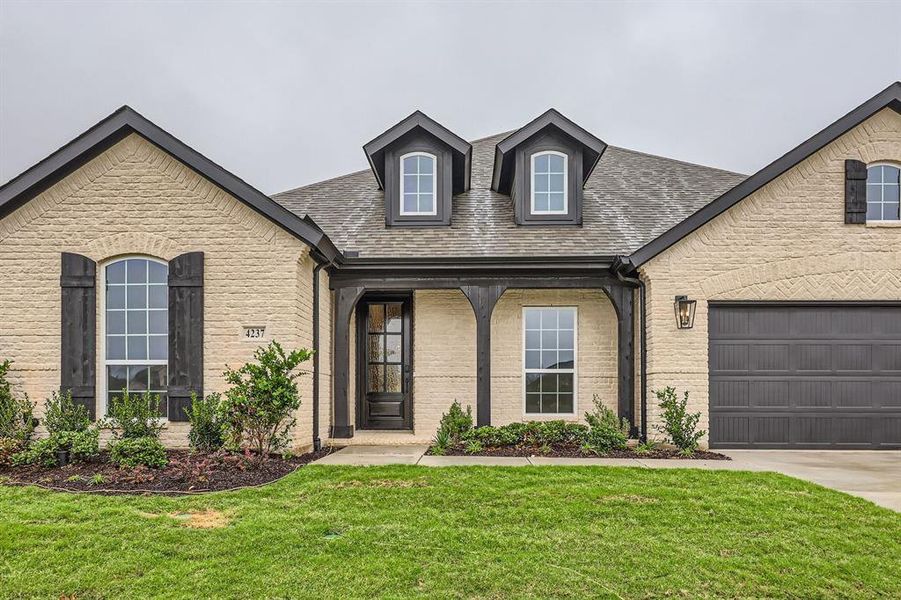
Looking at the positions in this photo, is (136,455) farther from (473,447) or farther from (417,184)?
(417,184)

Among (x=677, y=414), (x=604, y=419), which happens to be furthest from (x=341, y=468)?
(x=677, y=414)

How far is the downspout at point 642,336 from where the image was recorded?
10007mm

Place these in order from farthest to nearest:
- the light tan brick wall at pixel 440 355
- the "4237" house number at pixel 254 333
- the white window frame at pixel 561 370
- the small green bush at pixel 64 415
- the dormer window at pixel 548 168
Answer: the dormer window at pixel 548 168
the light tan brick wall at pixel 440 355
the white window frame at pixel 561 370
the "4237" house number at pixel 254 333
the small green bush at pixel 64 415

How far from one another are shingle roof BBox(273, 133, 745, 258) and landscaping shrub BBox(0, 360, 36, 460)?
17.2 feet

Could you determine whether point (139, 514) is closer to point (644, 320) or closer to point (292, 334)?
point (292, 334)

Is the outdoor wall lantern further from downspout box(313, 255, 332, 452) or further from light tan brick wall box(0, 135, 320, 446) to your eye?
light tan brick wall box(0, 135, 320, 446)

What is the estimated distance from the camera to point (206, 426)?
8.51 metres

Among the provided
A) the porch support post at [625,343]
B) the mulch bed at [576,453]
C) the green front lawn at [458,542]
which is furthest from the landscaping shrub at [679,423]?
the green front lawn at [458,542]

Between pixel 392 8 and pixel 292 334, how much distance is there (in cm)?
1843

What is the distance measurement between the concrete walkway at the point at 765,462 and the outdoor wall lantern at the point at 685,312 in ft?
6.74

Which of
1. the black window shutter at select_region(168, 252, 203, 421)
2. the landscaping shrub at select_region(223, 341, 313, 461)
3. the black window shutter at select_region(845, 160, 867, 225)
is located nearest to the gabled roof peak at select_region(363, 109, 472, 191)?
the black window shutter at select_region(168, 252, 203, 421)

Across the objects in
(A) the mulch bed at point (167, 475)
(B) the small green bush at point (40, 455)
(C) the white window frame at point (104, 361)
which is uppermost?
(C) the white window frame at point (104, 361)

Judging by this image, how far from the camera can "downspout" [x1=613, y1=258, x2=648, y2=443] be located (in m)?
10.0

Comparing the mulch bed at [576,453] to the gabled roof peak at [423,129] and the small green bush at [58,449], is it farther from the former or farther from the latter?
the gabled roof peak at [423,129]
